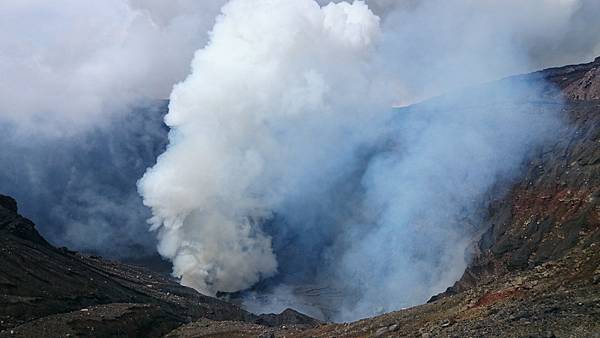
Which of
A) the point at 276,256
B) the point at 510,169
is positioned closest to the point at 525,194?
the point at 510,169

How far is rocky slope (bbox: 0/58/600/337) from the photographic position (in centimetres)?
2652

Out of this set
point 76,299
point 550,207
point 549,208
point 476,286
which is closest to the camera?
point 476,286

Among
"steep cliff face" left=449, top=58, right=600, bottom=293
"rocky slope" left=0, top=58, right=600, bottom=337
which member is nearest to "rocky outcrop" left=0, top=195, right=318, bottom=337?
"rocky slope" left=0, top=58, right=600, bottom=337

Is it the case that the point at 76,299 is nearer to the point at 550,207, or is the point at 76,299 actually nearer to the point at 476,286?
the point at 476,286

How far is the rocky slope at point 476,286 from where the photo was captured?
26.5 metres

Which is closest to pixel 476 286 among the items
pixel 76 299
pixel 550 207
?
pixel 550 207

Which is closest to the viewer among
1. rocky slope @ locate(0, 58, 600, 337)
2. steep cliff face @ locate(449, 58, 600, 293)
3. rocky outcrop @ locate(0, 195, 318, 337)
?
rocky slope @ locate(0, 58, 600, 337)

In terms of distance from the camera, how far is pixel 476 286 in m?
39.5

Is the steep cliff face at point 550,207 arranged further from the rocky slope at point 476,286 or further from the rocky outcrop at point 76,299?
the rocky outcrop at point 76,299

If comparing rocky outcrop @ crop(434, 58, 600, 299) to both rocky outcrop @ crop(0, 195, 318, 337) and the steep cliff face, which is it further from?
rocky outcrop @ crop(0, 195, 318, 337)

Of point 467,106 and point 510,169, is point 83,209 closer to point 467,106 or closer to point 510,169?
point 467,106

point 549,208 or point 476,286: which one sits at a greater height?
point 549,208

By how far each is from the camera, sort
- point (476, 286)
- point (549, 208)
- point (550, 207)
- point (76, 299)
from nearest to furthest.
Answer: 1. point (476, 286)
2. point (76, 299)
3. point (550, 207)
4. point (549, 208)

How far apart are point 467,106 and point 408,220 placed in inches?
771
